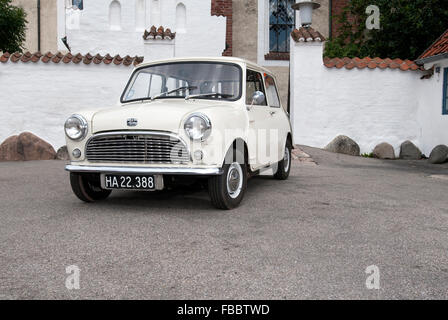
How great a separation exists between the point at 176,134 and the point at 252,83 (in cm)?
171

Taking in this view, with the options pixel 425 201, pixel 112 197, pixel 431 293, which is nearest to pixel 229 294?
pixel 431 293

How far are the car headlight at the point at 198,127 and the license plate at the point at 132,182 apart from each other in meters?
0.54

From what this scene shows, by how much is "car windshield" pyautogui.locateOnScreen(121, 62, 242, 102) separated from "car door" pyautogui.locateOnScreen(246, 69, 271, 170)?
0.24m

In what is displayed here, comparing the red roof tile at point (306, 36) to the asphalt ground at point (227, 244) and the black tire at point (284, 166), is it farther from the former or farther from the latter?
the asphalt ground at point (227, 244)

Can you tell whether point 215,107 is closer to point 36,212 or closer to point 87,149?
point 87,149

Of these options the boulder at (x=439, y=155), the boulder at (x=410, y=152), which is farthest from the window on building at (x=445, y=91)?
the boulder at (x=410, y=152)

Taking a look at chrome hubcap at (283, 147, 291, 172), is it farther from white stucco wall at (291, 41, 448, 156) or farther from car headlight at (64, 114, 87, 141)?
white stucco wall at (291, 41, 448, 156)

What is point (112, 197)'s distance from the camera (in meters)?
5.57

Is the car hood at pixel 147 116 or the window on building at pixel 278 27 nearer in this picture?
the car hood at pixel 147 116

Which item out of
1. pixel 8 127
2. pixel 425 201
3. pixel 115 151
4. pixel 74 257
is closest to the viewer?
pixel 74 257

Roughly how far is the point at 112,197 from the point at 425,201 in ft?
12.3

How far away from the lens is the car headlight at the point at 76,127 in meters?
4.65

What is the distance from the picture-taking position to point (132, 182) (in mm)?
4449

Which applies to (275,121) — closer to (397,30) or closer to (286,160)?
(286,160)
